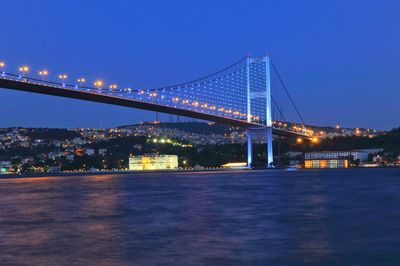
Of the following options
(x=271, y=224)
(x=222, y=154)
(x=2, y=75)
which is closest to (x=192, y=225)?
(x=271, y=224)

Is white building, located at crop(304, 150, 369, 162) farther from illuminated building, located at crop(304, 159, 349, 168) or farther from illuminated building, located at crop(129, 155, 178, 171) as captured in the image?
illuminated building, located at crop(129, 155, 178, 171)

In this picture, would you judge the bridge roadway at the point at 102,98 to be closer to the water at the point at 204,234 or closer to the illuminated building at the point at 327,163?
the water at the point at 204,234

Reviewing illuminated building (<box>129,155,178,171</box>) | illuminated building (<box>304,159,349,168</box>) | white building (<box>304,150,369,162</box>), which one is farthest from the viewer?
white building (<box>304,150,369,162</box>)

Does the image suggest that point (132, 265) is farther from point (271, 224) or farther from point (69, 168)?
point (69, 168)

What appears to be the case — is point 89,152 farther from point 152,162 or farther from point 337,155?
point 337,155

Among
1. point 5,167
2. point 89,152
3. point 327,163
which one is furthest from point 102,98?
point 327,163

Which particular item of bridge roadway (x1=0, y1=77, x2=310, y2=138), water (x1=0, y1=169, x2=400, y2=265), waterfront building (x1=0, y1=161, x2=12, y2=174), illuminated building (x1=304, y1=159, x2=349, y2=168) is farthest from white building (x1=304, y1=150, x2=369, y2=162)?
water (x1=0, y1=169, x2=400, y2=265)
